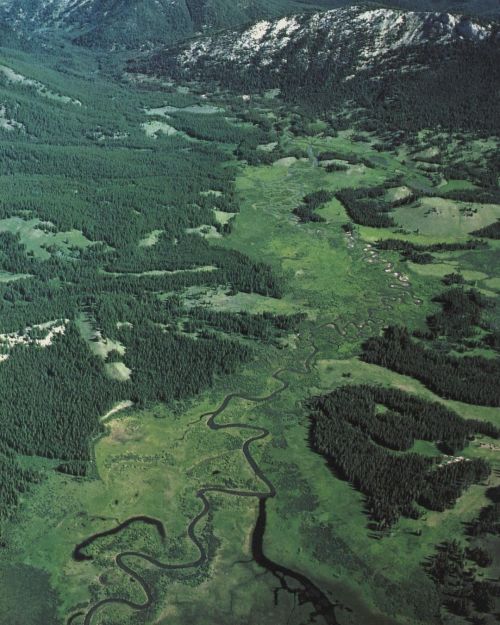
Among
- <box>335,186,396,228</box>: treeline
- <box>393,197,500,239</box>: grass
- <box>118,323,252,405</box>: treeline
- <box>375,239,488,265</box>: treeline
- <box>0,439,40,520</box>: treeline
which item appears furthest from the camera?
<box>335,186,396,228</box>: treeline

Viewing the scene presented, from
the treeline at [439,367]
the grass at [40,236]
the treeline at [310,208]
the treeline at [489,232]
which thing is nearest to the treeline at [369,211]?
the treeline at [310,208]

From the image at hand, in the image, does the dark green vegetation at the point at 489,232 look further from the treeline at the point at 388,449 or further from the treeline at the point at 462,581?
the treeline at the point at 462,581

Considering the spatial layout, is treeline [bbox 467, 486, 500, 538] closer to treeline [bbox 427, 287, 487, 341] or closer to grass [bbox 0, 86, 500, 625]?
grass [bbox 0, 86, 500, 625]

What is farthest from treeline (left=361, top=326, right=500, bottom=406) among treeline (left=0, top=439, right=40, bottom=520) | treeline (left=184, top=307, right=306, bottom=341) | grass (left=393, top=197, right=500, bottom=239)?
grass (left=393, top=197, right=500, bottom=239)

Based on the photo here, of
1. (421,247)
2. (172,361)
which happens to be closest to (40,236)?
(172,361)

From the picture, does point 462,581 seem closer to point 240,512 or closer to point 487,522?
point 487,522

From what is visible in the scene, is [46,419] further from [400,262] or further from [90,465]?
[400,262]
